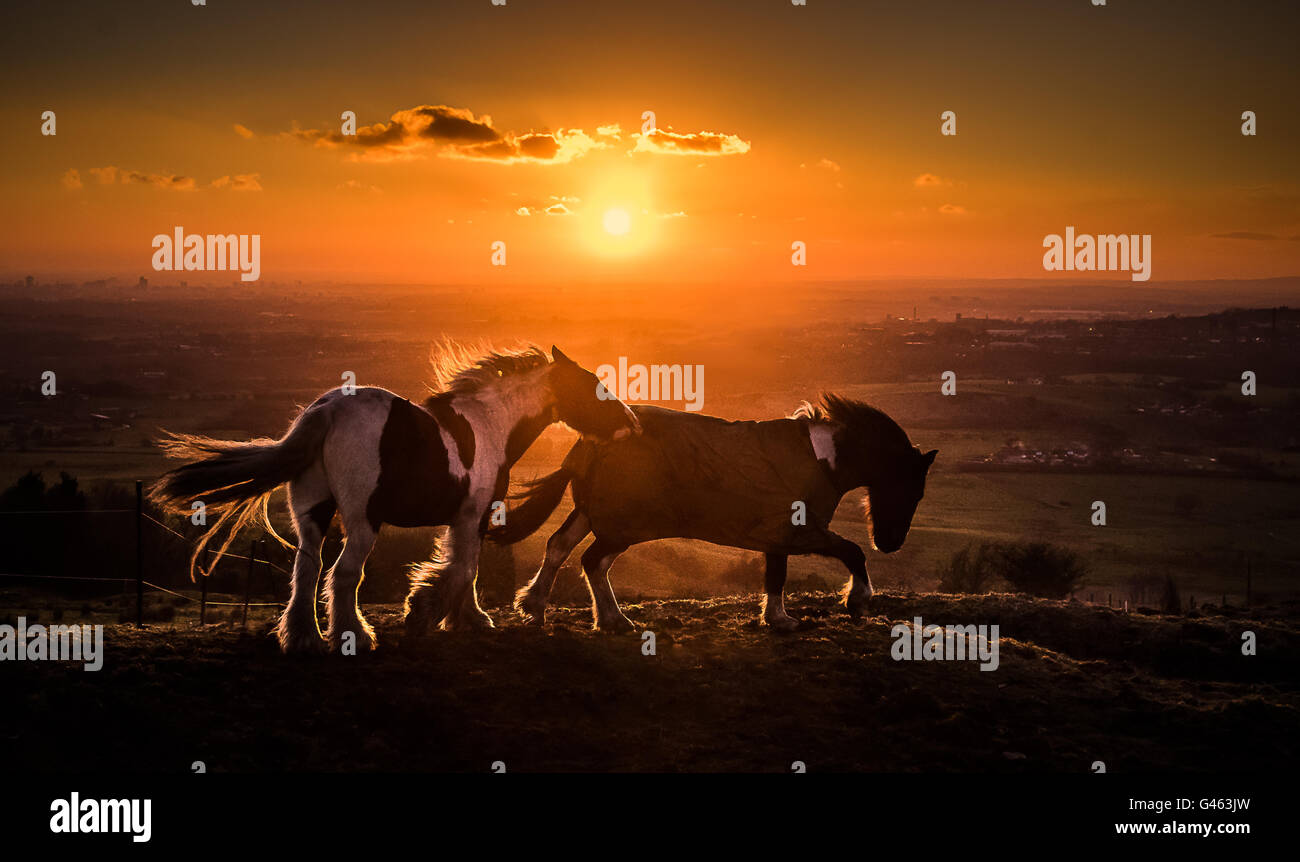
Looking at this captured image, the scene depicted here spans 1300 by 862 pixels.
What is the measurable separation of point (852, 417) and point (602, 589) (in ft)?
11.2

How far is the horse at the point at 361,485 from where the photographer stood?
784cm

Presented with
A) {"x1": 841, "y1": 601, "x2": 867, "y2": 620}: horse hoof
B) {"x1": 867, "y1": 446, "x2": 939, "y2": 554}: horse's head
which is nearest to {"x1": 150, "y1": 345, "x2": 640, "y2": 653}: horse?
{"x1": 841, "y1": 601, "x2": 867, "y2": 620}: horse hoof

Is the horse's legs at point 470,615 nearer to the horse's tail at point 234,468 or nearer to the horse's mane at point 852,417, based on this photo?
the horse's tail at point 234,468

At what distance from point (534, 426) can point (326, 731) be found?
396cm

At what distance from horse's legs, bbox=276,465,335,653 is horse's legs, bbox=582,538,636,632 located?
2.77 m

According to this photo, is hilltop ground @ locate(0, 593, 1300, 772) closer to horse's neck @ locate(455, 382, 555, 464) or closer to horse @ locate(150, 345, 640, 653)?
horse @ locate(150, 345, 640, 653)

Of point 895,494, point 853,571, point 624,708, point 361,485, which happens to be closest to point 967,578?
point 895,494

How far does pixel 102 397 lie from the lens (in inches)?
3465

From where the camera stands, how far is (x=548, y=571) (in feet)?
32.2

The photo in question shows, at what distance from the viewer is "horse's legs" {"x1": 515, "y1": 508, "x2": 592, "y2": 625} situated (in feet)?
32.0

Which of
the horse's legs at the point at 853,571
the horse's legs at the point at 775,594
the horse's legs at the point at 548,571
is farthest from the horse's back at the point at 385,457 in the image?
the horse's legs at the point at 853,571

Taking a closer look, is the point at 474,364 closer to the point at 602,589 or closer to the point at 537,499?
the point at 537,499
